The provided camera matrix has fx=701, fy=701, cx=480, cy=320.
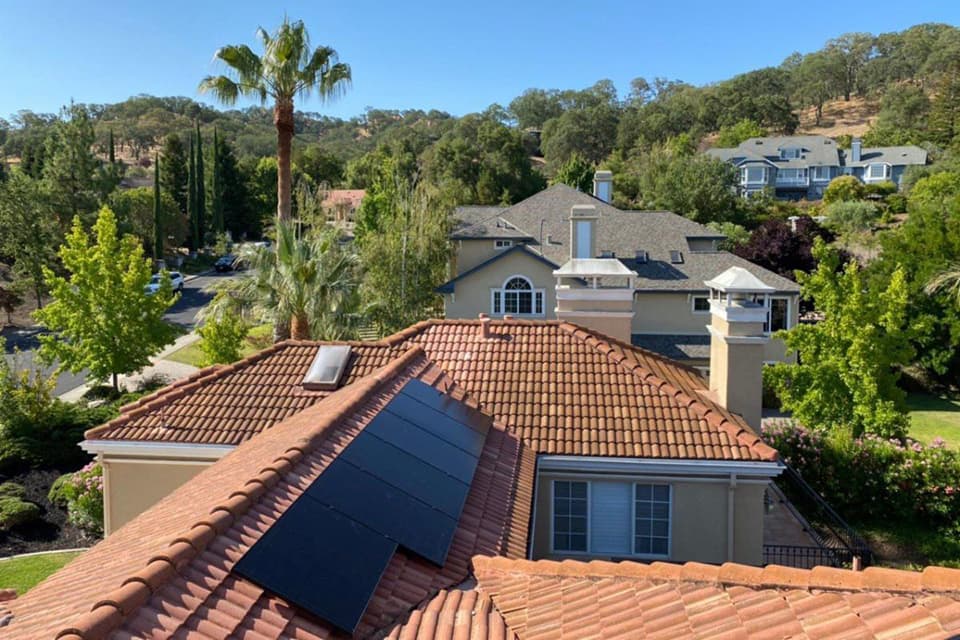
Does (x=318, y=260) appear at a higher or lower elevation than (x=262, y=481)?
higher

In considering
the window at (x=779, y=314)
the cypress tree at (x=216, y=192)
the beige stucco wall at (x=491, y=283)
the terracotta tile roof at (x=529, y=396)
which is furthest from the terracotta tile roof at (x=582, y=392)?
the cypress tree at (x=216, y=192)

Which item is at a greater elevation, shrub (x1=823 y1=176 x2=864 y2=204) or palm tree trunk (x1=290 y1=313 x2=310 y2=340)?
shrub (x1=823 y1=176 x2=864 y2=204)

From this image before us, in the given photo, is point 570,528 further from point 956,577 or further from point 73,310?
point 73,310

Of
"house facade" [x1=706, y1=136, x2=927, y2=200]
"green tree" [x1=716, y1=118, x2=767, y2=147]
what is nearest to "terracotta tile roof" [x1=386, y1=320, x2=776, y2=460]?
"house facade" [x1=706, y1=136, x2=927, y2=200]

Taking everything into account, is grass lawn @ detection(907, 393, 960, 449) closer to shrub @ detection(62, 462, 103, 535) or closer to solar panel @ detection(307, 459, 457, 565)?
solar panel @ detection(307, 459, 457, 565)

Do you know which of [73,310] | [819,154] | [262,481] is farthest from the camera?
[819,154]

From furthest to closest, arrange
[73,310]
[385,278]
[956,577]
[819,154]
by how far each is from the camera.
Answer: [819,154] < [385,278] < [73,310] < [956,577]

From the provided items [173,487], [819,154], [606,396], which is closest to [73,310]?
[173,487]

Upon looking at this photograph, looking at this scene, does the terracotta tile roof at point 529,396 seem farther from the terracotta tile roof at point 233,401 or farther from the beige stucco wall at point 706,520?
the beige stucco wall at point 706,520
